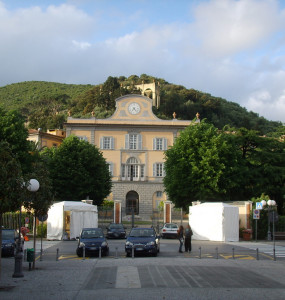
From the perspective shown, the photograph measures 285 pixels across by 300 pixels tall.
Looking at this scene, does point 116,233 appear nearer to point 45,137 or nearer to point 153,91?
point 45,137

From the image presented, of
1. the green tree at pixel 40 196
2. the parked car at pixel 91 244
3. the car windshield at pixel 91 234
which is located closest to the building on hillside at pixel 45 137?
the car windshield at pixel 91 234

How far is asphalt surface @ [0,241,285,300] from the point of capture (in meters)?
12.4

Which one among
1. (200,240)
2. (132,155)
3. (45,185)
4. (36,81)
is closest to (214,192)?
(200,240)

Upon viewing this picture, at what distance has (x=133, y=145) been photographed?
6412cm

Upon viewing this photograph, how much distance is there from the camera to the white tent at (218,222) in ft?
116

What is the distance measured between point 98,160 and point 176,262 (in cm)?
3090

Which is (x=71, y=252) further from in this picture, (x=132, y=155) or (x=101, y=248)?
(x=132, y=155)

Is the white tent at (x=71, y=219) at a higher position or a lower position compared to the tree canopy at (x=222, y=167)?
lower

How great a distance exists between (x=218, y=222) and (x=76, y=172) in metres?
17.9

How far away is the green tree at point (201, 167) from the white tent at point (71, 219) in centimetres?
1130

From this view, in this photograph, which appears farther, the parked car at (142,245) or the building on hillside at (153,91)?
the building on hillside at (153,91)

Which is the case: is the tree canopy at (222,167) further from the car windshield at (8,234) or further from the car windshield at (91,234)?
the car windshield at (8,234)

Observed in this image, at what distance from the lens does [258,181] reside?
46.1 m

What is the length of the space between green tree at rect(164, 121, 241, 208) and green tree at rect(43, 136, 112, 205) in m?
8.28
